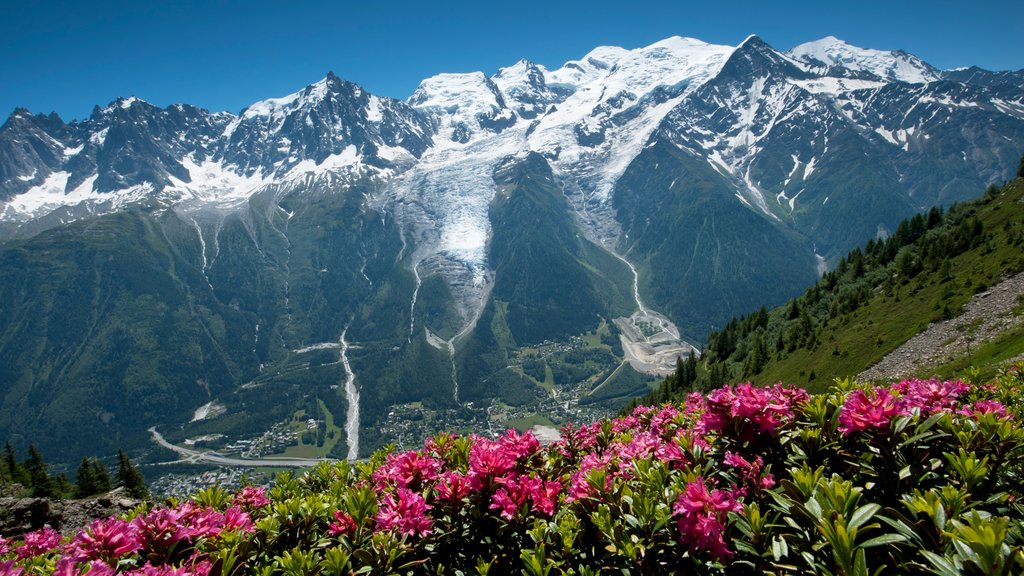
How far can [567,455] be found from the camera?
9.02 metres

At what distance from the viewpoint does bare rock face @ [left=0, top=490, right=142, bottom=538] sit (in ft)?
56.3

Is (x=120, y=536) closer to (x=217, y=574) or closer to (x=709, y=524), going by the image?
Answer: (x=217, y=574)

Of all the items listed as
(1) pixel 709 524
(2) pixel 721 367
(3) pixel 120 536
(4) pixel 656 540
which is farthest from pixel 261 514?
(2) pixel 721 367

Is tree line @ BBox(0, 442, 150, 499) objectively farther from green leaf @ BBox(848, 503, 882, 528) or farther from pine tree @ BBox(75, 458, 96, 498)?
green leaf @ BBox(848, 503, 882, 528)

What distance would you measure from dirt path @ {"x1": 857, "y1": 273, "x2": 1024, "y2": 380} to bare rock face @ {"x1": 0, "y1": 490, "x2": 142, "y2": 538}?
5871 centimetres

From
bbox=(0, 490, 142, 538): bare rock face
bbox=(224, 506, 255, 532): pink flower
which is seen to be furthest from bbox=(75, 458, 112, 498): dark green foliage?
bbox=(224, 506, 255, 532): pink flower

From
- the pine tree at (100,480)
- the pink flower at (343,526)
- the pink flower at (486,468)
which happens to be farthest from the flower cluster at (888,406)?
the pine tree at (100,480)

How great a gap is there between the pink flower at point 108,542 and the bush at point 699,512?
20mm

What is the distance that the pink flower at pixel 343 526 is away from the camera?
5434mm

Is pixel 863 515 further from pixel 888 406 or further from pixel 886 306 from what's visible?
pixel 886 306

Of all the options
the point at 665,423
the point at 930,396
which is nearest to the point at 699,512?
the point at 930,396

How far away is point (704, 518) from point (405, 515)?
3.20 metres

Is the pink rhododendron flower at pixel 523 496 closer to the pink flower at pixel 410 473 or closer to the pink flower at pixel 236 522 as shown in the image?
the pink flower at pixel 410 473

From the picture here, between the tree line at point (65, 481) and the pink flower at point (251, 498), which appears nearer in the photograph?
the pink flower at point (251, 498)
